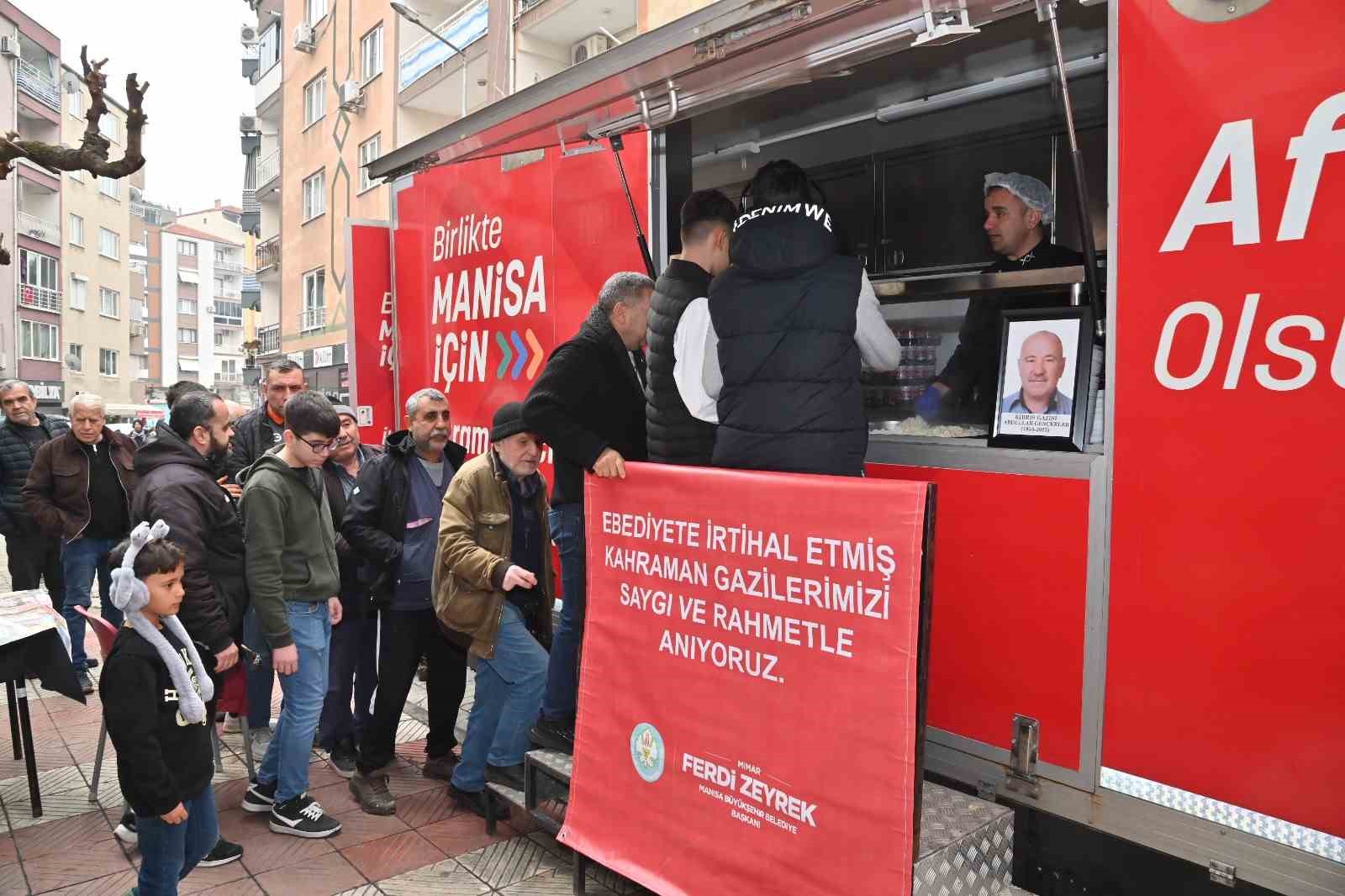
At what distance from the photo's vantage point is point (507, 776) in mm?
4137

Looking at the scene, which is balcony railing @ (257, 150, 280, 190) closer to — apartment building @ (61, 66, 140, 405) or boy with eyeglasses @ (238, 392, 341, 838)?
apartment building @ (61, 66, 140, 405)

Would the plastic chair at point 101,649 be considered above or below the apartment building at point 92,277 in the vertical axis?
below

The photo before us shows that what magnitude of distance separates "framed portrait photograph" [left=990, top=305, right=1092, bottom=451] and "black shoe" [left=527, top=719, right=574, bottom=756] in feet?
6.97

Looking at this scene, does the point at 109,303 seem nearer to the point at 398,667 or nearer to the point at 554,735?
the point at 398,667

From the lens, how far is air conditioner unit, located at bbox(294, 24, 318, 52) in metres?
26.3

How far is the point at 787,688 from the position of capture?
8.98 feet

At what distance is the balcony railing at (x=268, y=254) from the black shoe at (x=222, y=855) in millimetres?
29916

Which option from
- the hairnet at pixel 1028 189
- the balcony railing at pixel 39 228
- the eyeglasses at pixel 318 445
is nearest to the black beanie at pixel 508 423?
the eyeglasses at pixel 318 445

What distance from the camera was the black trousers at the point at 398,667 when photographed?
4.48 meters

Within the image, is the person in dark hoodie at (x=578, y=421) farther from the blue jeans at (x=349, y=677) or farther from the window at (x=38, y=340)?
the window at (x=38, y=340)

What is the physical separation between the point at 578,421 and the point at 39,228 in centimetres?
3842

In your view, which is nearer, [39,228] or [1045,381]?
[1045,381]

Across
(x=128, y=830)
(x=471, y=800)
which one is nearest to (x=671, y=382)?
(x=471, y=800)

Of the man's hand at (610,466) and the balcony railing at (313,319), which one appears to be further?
the balcony railing at (313,319)
